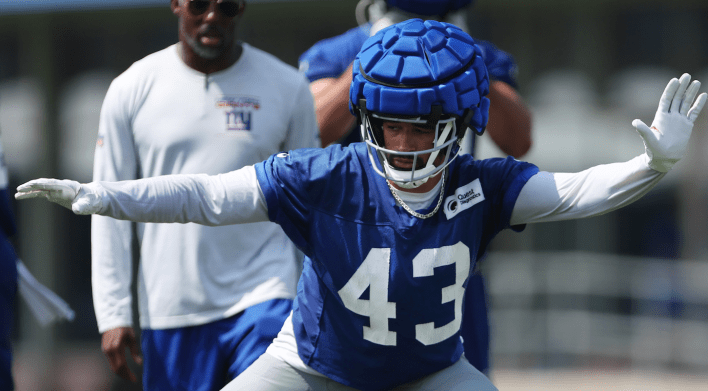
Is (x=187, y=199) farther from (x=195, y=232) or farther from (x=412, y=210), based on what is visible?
(x=195, y=232)

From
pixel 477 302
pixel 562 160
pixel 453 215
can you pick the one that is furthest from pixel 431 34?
pixel 562 160

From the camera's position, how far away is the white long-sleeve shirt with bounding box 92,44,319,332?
12.4 feet

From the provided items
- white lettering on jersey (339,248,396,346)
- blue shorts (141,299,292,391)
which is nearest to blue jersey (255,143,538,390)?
white lettering on jersey (339,248,396,346)

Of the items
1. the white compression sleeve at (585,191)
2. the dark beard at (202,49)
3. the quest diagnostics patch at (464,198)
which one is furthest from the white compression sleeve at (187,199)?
the dark beard at (202,49)

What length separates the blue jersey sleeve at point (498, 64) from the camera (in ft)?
14.6

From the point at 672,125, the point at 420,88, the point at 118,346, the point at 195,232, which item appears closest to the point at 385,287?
the point at 420,88

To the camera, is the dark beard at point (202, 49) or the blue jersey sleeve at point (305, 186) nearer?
the blue jersey sleeve at point (305, 186)

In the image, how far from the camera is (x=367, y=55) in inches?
118

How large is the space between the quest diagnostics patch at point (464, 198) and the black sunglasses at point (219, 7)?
140 cm

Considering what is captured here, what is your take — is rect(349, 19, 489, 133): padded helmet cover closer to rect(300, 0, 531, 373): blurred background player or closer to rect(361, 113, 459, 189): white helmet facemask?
rect(361, 113, 459, 189): white helmet facemask

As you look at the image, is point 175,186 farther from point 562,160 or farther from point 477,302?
point 562,160

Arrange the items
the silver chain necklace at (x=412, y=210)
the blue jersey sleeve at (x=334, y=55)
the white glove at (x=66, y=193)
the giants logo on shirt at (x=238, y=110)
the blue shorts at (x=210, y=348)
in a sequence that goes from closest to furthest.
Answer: the white glove at (x=66, y=193) → the silver chain necklace at (x=412, y=210) → the blue shorts at (x=210, y=348) → the giants logo on shirt at (x=238, y=110) → the blue jersey sleeve at (x=334, y=55)

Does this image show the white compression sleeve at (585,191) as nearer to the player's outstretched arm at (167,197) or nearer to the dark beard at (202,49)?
the player's outstretched arm at (167,197)

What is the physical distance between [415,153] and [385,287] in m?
0.43
